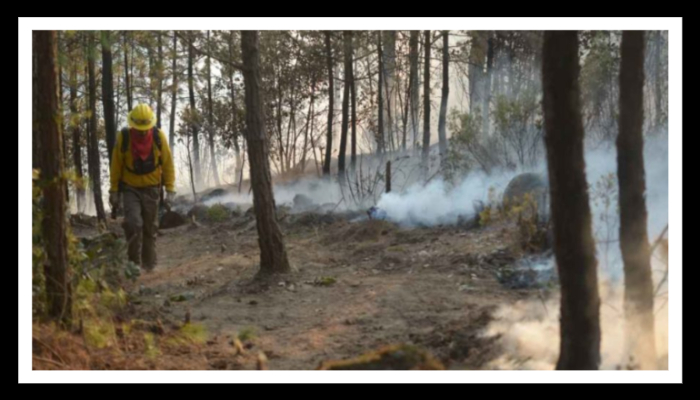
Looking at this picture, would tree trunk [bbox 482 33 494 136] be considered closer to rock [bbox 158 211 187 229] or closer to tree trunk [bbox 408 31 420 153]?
tree trunk [bbox 408 31 420 153]

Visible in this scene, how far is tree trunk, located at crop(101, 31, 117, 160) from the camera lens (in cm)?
516

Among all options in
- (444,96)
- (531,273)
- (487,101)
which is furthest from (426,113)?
(531,273)

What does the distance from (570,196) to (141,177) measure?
320 centimetres

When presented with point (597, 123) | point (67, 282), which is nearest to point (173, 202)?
point (67, 282)

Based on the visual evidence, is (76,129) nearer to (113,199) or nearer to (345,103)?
(113,199)

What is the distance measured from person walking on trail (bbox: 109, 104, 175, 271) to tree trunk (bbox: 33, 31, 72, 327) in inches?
33.5

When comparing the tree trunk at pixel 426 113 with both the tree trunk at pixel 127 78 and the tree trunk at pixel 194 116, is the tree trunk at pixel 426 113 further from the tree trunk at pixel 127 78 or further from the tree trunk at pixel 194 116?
the tree trunk at pixel 127 78

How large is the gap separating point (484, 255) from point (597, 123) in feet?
4.09

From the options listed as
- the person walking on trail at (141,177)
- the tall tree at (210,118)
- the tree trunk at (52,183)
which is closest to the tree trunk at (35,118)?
the tree trunk at (52,183)

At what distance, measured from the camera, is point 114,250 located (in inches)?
186

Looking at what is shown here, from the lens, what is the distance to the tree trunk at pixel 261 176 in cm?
602

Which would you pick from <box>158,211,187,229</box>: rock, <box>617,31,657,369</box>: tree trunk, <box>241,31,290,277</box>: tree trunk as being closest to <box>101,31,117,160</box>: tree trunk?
<box>241,31,290,277</box>: tree trunk

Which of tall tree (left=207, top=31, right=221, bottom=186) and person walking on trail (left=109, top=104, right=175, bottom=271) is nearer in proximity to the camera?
person walking on trail (left=109, top=104, right=175, bottom=271)

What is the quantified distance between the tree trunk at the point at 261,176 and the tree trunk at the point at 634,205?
9.43 feet
